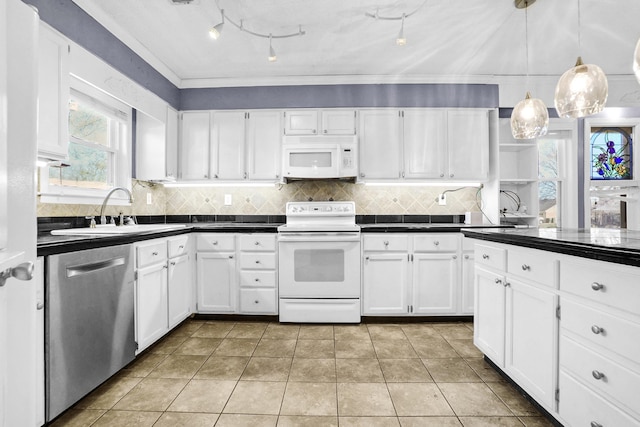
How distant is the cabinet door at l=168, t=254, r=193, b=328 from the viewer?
2.68 metres

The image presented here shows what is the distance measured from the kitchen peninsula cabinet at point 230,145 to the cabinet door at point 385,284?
4.76 ft

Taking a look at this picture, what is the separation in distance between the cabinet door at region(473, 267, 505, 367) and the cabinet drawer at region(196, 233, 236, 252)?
2.20 metres

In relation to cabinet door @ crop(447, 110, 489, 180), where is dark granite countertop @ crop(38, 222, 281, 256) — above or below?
below

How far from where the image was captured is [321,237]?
9.93 ft

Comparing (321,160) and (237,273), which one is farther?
(321,160)

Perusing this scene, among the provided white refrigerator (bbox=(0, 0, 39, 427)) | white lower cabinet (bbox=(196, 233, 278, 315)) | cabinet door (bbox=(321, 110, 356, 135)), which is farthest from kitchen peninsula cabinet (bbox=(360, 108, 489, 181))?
white refrigerator (bbox=(0, 0, 39, 427))

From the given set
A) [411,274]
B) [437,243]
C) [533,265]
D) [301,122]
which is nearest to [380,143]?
[301,122]

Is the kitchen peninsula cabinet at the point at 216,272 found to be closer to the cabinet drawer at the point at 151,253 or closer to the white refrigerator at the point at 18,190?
the cabinet drawer at the point at 151,253

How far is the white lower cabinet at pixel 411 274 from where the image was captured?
3068 mm

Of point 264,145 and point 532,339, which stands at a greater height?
point 264,145

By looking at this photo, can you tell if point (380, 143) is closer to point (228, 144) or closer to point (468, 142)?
point (468, 142)

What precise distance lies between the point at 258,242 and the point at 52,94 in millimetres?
1885

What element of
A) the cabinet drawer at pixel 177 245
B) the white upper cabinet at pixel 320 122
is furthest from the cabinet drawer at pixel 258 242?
the white upper cabinet at pixel 320 122

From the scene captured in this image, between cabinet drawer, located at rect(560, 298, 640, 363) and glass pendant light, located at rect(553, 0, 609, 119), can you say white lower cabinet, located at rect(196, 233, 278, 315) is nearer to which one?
cabinet drawer, located at rect(560, 298, 640, 363)
